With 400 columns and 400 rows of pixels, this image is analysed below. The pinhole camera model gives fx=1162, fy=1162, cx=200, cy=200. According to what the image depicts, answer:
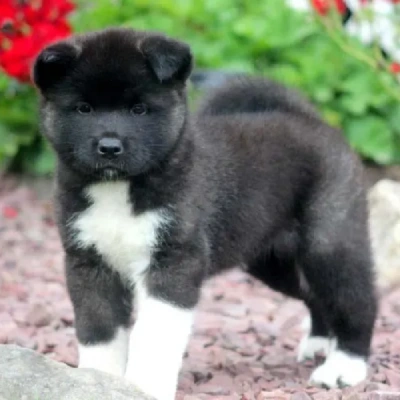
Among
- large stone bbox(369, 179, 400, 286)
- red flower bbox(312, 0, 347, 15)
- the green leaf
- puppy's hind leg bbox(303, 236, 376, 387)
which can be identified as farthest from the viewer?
the green leaf

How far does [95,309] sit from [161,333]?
41 cm

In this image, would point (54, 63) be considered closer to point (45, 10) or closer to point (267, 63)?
point (45, 10)

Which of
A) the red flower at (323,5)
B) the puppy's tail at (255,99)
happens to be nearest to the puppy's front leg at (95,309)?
the puppy's tail at (255,99)

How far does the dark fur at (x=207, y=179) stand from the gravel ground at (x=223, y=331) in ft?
1.23

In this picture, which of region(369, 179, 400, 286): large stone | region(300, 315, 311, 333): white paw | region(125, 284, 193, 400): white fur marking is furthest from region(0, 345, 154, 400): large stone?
region(369, 179, 400, 286): large stone

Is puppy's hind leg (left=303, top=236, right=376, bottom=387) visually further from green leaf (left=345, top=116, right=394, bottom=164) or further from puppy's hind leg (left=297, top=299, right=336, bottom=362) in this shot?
green leaf (left=345, top=116, right=394, bottom=164)

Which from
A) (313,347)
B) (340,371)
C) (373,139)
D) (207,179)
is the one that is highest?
(207,179)

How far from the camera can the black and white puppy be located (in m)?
4.80

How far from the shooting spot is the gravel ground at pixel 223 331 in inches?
215

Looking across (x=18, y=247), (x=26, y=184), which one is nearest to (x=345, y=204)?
(x=18, y=247)

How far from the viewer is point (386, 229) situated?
7977 mm

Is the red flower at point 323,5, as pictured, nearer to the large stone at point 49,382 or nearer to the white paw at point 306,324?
the white paw at point 306,324

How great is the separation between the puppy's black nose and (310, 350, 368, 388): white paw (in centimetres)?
169

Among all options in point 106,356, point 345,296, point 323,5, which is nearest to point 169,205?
point 106,356
